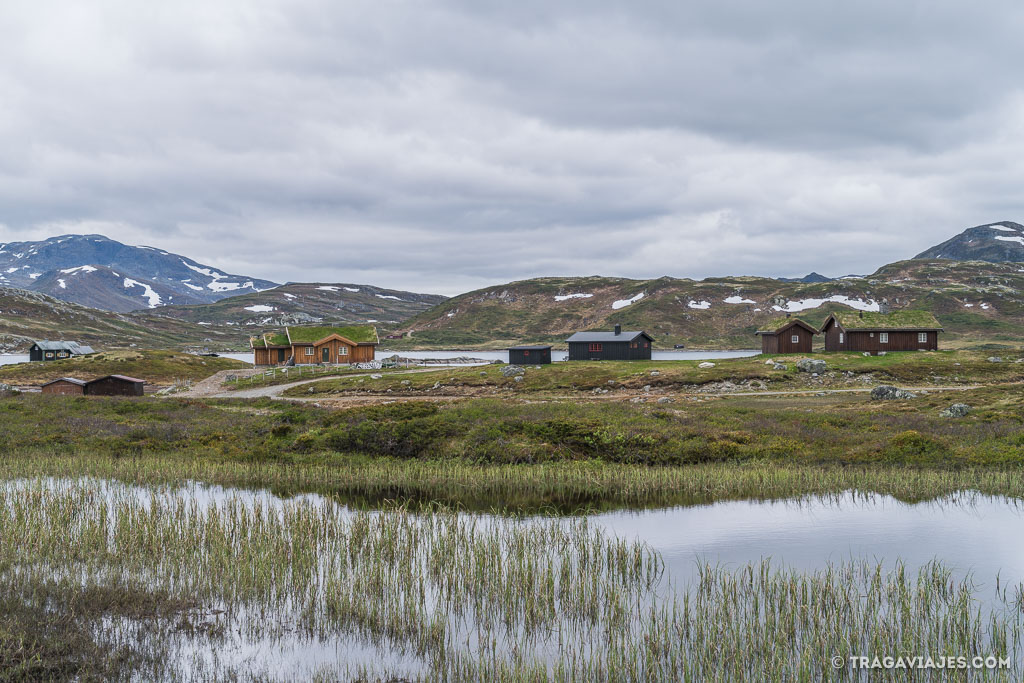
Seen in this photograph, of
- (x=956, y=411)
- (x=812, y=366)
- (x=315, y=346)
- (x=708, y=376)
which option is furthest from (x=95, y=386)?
(x=956, y=411)

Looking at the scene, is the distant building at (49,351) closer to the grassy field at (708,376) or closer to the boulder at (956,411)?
the grassy field at (708,376)

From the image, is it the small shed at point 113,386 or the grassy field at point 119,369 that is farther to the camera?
the grassy field at point 119,369

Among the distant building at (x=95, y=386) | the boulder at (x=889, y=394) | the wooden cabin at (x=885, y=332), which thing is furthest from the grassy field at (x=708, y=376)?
the distant building at (x=95, y=386)

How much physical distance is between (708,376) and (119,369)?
76.4 meters

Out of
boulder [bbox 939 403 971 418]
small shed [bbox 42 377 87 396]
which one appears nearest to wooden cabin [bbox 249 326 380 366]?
small shed [bbox 42 377 87 396]

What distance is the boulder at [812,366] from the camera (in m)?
63.4

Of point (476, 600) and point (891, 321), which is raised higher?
point (891, 321)

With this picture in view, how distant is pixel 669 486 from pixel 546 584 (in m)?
12.5

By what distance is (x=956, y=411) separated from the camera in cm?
3753

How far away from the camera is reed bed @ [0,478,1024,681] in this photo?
36.2 ft

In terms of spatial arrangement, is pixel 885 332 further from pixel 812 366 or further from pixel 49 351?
pixel 49 351

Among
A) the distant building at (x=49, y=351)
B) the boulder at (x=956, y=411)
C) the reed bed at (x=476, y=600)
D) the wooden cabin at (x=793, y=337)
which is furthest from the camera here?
the distant building at (x=49, y=351)

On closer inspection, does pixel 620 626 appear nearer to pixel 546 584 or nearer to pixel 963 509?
pixel 546 584

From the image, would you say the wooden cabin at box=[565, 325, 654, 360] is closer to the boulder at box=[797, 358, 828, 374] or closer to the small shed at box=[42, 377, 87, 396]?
the boulder at box=[797, 358, 828, 374]
